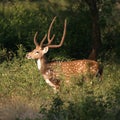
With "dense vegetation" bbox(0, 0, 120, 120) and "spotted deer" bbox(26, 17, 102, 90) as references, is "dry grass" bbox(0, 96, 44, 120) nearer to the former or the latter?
"dense vegetation" bbox(0, 0, 120, 120)

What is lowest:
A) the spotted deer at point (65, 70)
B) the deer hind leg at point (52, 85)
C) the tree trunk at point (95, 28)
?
the deer hind leg at point (52, 85)

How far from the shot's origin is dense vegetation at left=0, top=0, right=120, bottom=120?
774 centimetres

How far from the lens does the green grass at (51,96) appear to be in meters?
7.56

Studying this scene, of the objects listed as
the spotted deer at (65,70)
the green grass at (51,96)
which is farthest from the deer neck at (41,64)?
the green grass at (51,96)

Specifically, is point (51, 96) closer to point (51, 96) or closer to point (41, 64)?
point (51, 96)

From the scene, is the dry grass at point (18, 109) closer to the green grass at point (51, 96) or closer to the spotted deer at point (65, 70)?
the green grass at point (51, 96)

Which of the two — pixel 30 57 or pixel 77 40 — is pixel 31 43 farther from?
pixel 30 57

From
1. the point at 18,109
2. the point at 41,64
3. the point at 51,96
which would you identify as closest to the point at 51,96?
the point at 51,96

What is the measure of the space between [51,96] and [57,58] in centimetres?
508

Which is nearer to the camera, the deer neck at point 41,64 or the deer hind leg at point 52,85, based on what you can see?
the deer hind leg at point 52,85

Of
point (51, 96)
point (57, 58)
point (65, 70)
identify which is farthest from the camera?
point (57, 58)

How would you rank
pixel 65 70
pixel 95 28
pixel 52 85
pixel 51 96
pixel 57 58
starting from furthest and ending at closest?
pixel 95 28
pixel 57 58
pixel 65 70
pixel 52 85
pixel 51 96

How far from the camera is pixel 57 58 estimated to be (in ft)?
49.4

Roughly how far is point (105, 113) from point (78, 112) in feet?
1.29
